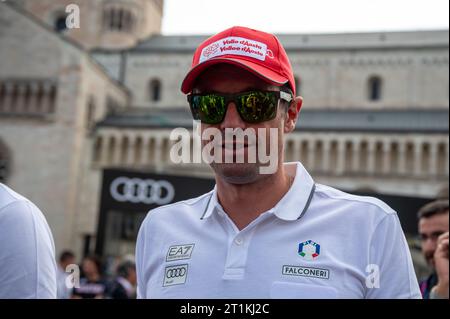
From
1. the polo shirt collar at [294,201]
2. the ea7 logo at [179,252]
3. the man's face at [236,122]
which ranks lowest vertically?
the ea7 logo at [179,252]

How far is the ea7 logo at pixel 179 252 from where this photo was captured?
66.5 inches

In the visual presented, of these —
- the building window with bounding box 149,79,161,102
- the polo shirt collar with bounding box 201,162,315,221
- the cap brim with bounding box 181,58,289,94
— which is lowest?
the polo shirt collar with bounding box 201,162,315,221

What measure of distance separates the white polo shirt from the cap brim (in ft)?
1.08

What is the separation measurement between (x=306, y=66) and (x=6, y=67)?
14.3 meters

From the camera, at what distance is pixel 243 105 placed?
1655 millimetres

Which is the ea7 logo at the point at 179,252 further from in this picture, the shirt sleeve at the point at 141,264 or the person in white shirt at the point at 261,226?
the shirt sleeve at the point at 141,264

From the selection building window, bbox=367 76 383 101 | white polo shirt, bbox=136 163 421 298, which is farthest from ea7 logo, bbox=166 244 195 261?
building window, bbox=367 76 383 101

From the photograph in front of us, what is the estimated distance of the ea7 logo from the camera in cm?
169

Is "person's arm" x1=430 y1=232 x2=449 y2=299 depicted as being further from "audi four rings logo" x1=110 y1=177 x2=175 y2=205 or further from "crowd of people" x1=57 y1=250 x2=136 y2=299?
"audi four rings logo" x1=110 y1=177 x2=175 y2=205

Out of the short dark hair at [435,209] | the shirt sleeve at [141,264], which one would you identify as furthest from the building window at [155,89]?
the shirt sleeve at [141,264]

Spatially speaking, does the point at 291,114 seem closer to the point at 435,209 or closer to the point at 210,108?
the point at 210,108

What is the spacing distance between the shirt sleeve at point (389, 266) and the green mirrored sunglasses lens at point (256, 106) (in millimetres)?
425

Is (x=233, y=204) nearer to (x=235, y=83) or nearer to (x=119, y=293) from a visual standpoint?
(x=235, y=83)
